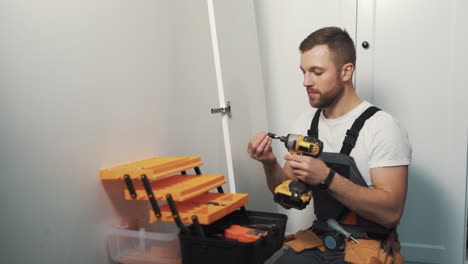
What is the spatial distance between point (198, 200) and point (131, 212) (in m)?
0.37

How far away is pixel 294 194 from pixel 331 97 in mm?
478

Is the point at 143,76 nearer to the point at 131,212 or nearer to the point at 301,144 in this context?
the point at 131,212

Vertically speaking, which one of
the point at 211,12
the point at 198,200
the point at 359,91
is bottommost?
the point at 198,200

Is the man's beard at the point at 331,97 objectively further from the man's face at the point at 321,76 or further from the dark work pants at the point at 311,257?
the dark work pants at the point at 311,257

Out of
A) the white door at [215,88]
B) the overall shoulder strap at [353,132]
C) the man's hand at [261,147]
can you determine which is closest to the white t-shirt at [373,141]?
the overall shoulder strap at [353,132]

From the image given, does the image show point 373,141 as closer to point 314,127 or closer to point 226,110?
point 314,127

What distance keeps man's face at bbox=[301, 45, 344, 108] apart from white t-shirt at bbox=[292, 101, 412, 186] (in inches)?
4.2

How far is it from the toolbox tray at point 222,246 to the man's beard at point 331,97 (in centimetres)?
53

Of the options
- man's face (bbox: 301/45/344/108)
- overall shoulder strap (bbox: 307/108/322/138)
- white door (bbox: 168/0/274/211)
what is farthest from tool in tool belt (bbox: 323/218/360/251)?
white door (bbox: 168/0/274/211)

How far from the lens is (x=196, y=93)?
6.72 ft

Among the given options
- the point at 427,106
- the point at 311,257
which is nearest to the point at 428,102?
the point at 427,106

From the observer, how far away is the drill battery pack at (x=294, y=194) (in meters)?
1.36

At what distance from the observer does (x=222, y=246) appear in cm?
121

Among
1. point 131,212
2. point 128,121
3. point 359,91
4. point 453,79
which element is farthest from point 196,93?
point 453,79
